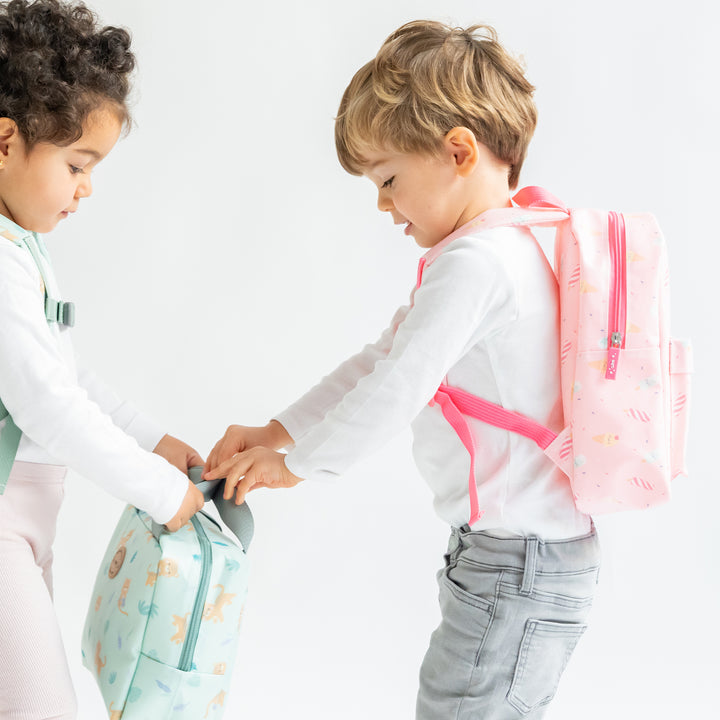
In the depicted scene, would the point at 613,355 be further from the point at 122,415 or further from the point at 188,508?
the point at 122,415

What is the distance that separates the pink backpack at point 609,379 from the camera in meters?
1.48

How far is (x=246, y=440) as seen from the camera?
1.79 metres

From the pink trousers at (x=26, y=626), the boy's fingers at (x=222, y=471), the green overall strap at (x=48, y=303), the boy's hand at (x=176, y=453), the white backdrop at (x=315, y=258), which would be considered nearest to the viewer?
the pink trousers at (x=26, y=626)

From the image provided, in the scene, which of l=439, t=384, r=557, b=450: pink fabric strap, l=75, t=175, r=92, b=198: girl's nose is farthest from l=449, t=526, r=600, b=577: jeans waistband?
l=75, t=175, r=92, b=198: girl's nose

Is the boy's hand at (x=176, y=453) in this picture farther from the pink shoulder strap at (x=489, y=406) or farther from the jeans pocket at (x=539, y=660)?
the jeans pocket at (x=539, y=660)

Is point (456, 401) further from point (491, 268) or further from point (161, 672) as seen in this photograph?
point (161, 672)

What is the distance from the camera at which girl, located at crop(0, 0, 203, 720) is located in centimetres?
141

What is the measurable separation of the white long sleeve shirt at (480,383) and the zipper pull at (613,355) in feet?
0.30

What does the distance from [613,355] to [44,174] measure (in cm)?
89

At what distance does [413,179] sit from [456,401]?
365 mm

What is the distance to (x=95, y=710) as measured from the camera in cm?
241

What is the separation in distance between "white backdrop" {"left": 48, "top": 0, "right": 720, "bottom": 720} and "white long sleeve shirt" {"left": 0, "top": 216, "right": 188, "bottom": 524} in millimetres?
1119

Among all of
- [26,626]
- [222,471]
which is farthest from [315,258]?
[26,626]

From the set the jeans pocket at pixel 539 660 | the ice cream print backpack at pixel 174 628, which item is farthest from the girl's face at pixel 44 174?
the jeans pocket at pixel 539 660
